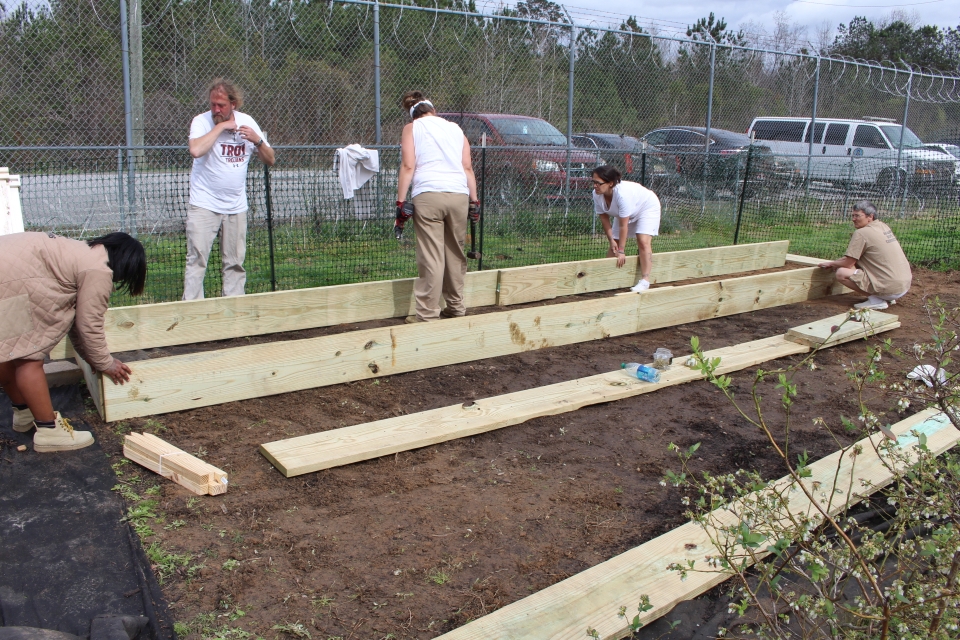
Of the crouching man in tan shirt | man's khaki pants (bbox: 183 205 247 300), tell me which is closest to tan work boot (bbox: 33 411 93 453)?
man's khaki pants (bbox: 183 205 247 300)

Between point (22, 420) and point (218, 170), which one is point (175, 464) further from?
point (218, 170)

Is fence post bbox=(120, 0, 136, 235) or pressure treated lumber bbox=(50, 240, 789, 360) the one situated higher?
fence post bbox=(120, 0, 136, 235)

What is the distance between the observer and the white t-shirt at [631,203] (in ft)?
22.5

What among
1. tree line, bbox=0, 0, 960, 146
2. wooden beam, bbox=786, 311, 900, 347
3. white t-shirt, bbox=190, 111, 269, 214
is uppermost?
Result: tree line, bbox=0, 0, 960, 146

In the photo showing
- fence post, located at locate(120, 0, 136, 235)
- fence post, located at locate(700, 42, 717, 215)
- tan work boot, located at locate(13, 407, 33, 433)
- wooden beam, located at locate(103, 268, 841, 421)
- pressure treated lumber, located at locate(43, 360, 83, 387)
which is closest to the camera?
tan work boot, located at locate(13, 407, 33, 433)

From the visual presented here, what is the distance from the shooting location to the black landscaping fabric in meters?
2.48

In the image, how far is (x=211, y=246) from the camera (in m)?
5.81

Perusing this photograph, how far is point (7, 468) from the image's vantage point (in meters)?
3.42

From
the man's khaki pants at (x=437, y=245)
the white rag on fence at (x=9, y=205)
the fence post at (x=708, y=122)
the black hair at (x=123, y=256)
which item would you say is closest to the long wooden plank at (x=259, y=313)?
the man's khaki pants at (x=437, y=245)

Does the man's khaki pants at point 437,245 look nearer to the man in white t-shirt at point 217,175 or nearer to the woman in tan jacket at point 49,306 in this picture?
the man in white t-shirt at point 217,175

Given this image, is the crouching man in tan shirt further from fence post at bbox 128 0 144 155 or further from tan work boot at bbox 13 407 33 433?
fence post at bbox 128 0 144 155

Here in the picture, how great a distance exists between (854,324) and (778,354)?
1.15m

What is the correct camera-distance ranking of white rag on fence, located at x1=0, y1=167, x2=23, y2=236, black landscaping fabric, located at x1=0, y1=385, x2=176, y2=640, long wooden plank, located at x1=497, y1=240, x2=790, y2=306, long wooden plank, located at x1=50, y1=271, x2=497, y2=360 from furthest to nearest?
long wooden plank, located at x1=497, y1=240, x2=790, y2=306, long wooden plank, located at x1=50, y1=271, x2=497, y2=360, white rag on fence, located at x1=0, y1=167, x2=23, y2=236, black landscaping fabric, located at x1=0, y1=385, x2=176, y2=640

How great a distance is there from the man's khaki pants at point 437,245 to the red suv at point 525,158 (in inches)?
148
